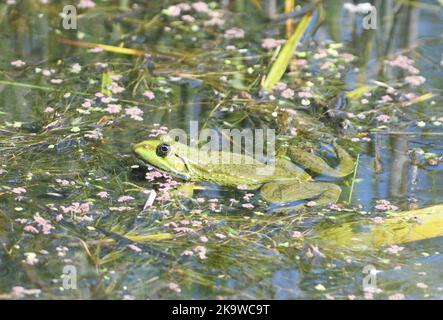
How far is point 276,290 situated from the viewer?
4668 millimetres

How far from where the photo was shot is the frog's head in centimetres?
596

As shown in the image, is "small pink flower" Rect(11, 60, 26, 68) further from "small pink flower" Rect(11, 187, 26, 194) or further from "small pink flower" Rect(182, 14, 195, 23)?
"small pink flower" Rect(11, 187, 26, 194)

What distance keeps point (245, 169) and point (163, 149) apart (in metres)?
0.61

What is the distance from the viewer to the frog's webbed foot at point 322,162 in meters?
6.04

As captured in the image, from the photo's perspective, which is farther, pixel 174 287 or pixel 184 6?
pixel 184 6

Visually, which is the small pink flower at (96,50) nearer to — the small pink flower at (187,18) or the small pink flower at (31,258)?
the small pink flower at (187,18)

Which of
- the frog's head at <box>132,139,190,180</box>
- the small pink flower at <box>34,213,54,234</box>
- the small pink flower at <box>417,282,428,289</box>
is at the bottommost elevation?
the small pink flower at <box>417,282,428,289</box>

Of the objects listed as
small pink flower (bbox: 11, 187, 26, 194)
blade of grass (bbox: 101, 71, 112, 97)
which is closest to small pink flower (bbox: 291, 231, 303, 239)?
small pink flower (bbox: 11, 187, 26, 194)

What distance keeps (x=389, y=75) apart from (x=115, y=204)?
3.27 metres

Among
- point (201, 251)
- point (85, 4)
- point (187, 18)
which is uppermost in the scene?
point (85, 4)

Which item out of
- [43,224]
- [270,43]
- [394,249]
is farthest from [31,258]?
[270,43]

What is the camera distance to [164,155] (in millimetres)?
6012

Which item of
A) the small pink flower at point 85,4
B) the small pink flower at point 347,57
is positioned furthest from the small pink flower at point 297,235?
the small pink flower at point 85,4

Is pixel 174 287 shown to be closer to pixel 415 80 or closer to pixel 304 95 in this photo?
pixel 304 95
